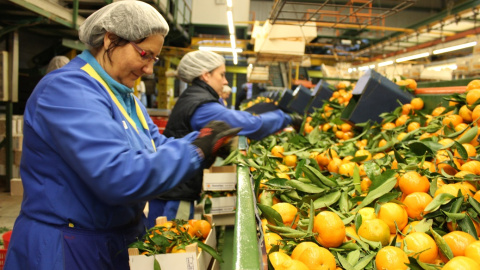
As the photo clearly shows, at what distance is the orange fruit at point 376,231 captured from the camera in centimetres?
125

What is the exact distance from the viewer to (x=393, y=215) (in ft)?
4.39

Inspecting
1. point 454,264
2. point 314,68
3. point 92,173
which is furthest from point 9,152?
point 314,68

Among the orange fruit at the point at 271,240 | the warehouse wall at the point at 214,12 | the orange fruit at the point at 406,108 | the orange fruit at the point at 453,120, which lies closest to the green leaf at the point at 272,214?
the orange fruit at the point at 271,240

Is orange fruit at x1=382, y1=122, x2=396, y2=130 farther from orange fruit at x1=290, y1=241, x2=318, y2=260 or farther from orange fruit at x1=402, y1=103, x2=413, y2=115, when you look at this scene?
orange fruit at x1=290, y1=241, x2=318, y2=260

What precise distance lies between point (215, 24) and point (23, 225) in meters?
14.8

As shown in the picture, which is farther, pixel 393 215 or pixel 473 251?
pixel 393 215

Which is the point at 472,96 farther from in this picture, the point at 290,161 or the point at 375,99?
the point at 290,161

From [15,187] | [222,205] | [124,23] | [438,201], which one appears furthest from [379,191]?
[15,187]

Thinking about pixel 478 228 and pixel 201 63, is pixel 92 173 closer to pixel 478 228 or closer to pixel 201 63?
pixel 478 228

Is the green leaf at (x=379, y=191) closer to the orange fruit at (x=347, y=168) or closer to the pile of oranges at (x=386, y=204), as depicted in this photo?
the pile of oranges at (x=386, y=204)

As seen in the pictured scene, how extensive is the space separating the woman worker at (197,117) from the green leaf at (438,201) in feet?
5.50

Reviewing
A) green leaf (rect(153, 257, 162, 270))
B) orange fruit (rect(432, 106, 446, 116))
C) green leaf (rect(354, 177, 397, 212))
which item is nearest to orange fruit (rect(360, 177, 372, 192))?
green leaf (rect(354, 177, 397, 212))

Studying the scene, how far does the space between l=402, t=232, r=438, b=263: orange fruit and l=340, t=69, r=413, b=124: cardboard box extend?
6.26 feet

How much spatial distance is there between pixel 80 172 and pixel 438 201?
1340mm
